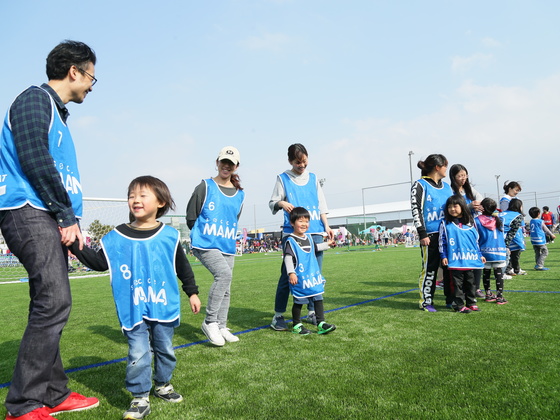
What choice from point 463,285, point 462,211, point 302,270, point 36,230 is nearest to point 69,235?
point 36,230

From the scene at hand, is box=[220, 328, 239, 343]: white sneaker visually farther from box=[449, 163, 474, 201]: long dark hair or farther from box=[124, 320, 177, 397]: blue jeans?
box=[449, 163, 474, 201]: long dark hair

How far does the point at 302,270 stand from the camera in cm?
428

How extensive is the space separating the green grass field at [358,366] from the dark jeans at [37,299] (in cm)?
33

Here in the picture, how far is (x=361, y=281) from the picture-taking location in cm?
887

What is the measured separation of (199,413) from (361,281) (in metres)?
7.00

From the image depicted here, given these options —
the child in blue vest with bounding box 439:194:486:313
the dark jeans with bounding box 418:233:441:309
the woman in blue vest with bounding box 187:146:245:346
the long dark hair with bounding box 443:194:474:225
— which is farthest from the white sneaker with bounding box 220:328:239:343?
the long dark hair with bounding box 443:194:474:225

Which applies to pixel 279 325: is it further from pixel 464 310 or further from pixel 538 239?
pixel 538 239

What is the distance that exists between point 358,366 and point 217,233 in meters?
1.94

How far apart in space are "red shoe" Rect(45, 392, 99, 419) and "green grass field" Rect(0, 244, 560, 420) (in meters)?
0.05

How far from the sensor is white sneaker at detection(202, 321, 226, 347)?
378cm

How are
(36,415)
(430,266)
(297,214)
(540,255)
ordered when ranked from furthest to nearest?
(540,255), (430,266), (297,214), (36,415)

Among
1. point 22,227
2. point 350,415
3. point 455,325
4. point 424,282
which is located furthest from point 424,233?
point 22,227

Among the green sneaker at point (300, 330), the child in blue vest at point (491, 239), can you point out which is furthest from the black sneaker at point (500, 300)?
the green sneaker at point (300, 330)

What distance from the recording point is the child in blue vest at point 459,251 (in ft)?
16.4
